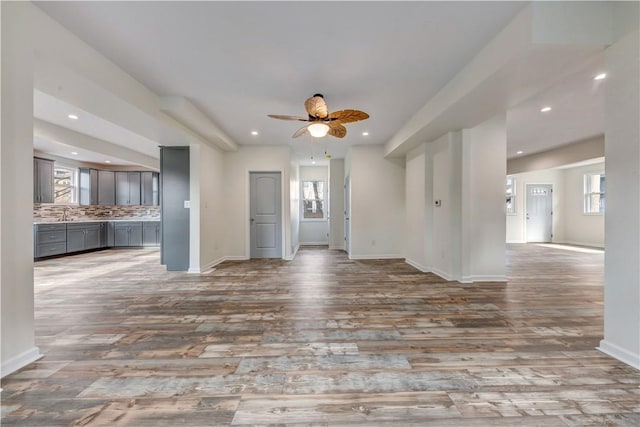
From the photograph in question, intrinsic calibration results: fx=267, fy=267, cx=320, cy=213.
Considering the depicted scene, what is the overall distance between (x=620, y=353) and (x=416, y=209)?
3.58 m

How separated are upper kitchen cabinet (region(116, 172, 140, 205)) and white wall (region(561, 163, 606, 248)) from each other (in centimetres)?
1364

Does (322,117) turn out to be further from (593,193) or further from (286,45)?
(593,193)

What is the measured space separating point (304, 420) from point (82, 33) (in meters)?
3.38

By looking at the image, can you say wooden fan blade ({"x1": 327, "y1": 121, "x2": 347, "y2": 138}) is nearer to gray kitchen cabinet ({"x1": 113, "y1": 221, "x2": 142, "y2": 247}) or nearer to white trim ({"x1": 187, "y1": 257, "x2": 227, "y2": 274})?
white trim ({"x1": 187, "y1": 257, "x2": 227, "y2": 274})

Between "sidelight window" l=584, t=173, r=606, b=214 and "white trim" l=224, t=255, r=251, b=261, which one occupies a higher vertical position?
"sidelight window" l=584, t=173, r=606, b=214

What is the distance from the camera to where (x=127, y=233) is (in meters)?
7.74

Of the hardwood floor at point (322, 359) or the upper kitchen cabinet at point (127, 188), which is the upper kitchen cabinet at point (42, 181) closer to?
the upper kitchen cabinet at point (127, 188)

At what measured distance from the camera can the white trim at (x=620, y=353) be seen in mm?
1802

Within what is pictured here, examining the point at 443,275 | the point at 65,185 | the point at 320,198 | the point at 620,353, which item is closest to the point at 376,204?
the point at 443,275

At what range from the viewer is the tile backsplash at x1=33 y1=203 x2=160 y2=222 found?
629 centimetres

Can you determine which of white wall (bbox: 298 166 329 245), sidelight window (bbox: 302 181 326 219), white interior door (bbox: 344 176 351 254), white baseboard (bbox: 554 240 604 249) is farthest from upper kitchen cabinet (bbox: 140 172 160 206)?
white baseboard (bbox: 554 240 604 249)

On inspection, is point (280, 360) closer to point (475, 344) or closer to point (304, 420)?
point (304, 420)

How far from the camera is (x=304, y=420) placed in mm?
1361

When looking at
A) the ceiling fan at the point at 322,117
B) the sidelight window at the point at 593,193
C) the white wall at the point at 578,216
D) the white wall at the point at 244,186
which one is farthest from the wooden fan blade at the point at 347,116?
the sidelight window at the point at 593,193
